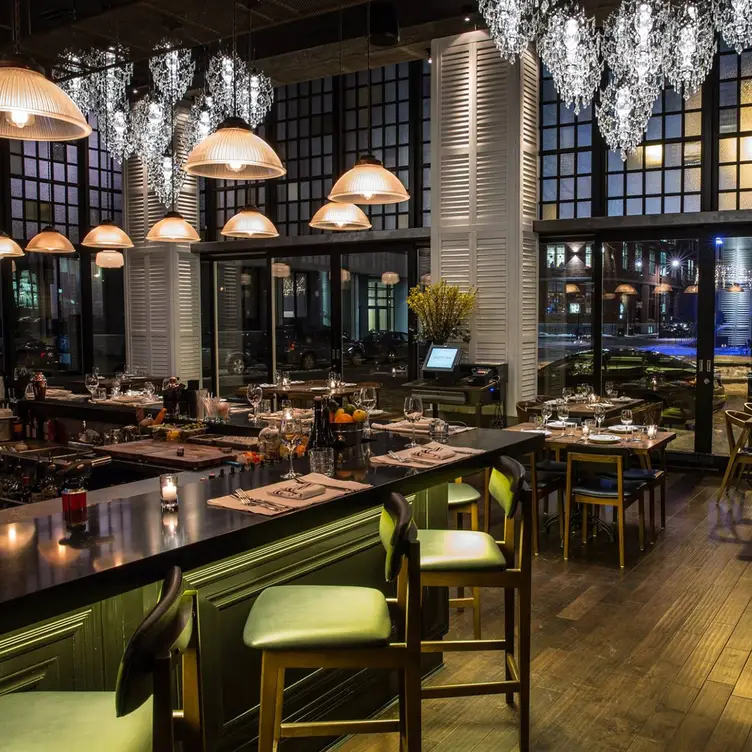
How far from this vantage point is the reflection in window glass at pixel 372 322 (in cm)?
1071

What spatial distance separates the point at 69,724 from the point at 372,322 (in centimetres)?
932

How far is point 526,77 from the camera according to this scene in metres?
8.85

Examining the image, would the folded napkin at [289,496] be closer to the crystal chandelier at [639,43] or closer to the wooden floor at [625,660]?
the wooden floor at [625,660]

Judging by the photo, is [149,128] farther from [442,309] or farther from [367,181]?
[367,181]

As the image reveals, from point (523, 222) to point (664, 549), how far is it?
4.31 metres

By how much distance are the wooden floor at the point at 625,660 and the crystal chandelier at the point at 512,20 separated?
464cm

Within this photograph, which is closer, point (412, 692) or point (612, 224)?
point (412, 692)

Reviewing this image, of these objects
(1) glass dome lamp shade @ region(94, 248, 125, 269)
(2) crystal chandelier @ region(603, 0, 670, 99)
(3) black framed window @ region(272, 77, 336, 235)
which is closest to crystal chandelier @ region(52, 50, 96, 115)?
(1) glass dome lamp shade @ region(94, 248, 125, 269)

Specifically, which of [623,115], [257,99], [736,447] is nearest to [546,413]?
[736,447]

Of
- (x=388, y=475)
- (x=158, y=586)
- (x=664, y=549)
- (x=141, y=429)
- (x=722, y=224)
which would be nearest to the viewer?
(x=158, y=586)

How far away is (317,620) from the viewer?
2.42m

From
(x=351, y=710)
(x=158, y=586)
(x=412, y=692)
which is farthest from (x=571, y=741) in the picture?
(x=158, y=586)

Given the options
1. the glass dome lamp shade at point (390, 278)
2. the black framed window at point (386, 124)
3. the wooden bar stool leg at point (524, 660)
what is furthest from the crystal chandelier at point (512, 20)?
the wooden bar stool leg at point (524, 660)

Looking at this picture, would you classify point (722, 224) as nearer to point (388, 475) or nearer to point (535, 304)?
point (535, 304)
